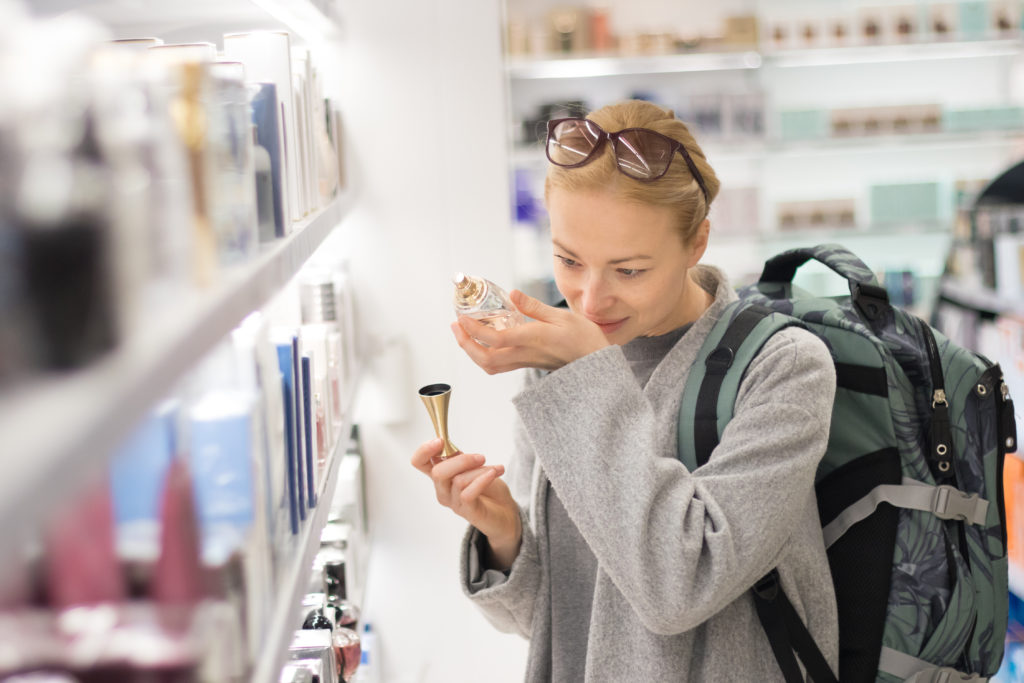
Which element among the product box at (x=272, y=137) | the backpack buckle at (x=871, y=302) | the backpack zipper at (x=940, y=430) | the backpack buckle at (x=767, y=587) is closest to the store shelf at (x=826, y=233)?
the backpack buckle at (x=871, y=302)

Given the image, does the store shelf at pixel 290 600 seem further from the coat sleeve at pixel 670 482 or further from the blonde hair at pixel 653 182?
the blonde hair at pixel 653 182

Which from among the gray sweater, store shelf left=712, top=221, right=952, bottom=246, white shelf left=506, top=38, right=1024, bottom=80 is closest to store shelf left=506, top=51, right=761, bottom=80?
white shelf left=506, top=38, right=1024, bottom=80

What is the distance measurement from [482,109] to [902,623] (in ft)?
5.97

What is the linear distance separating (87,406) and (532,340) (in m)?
0.88

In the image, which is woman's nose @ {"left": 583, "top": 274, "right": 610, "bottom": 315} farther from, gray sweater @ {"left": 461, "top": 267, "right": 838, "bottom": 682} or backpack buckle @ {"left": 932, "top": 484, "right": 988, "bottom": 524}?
backpack buckle @ {"left": 932, "top": 484, "right": 988, "bottom": 524}

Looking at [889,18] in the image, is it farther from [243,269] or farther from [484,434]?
[243,269]

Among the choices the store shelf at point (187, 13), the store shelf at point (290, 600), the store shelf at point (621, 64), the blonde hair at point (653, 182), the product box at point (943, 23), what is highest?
the product box at point (943, 23)

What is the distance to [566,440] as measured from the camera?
1.28 meters

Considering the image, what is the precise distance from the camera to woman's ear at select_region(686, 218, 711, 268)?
152cm

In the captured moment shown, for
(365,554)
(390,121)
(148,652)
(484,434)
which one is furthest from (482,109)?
(148,652)

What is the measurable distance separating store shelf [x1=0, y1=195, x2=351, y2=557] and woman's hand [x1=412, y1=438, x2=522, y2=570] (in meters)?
0.74

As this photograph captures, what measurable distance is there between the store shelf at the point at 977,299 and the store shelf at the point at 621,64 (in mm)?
1587

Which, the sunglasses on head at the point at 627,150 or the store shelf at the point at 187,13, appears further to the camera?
the sunglasses on head at the point at 627,150

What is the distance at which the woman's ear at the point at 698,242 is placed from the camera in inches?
59.8
